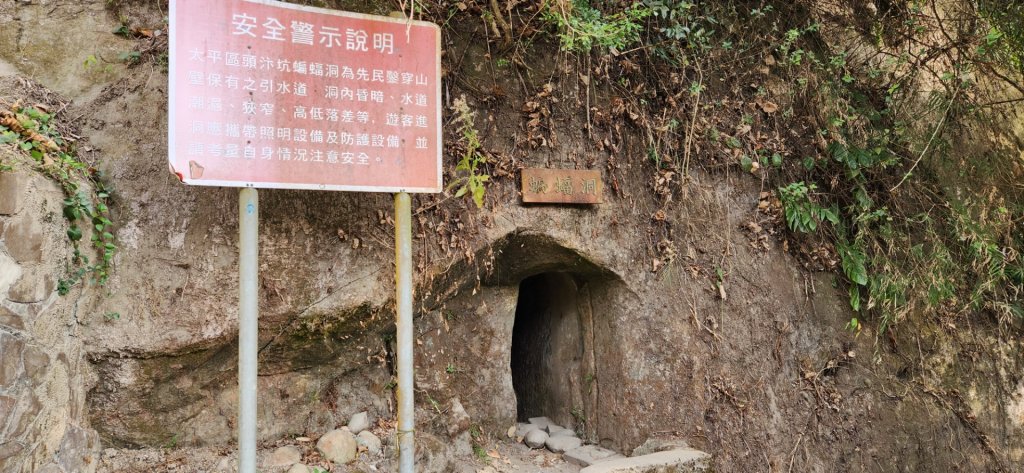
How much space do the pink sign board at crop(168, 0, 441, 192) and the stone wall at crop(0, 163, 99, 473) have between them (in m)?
0.74

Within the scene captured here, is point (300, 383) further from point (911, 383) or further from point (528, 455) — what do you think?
point (911, 383)

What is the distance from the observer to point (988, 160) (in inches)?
229

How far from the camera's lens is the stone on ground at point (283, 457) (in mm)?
3771

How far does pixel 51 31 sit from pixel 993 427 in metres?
7.26

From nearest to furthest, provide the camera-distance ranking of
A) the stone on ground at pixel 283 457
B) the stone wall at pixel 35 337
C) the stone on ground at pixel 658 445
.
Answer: the stone wall at pixel 35 337 < the stone on ground at pixel 283 457 < the stone on ground at pixel 658 445

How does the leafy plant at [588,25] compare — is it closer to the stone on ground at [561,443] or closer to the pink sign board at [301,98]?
the pink sign board at [301,98]

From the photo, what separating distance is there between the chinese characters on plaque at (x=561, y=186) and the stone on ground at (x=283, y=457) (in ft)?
6.89

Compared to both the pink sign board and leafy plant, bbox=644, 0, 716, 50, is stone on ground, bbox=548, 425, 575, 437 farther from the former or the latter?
leafy plant, bbox=644, 0, 716, 50

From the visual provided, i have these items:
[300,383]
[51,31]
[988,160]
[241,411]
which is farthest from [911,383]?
[51,31]

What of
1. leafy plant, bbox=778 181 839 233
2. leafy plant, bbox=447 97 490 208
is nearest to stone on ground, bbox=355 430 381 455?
leafy plant, bbox=447 97 490 208

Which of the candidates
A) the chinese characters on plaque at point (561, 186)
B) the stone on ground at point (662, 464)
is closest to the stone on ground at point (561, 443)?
the stone on ground at point (662, 464)

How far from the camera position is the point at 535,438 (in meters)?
5.01

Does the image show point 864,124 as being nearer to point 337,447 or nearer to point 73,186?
point 337,447

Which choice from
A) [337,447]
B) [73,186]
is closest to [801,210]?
[337,447]
